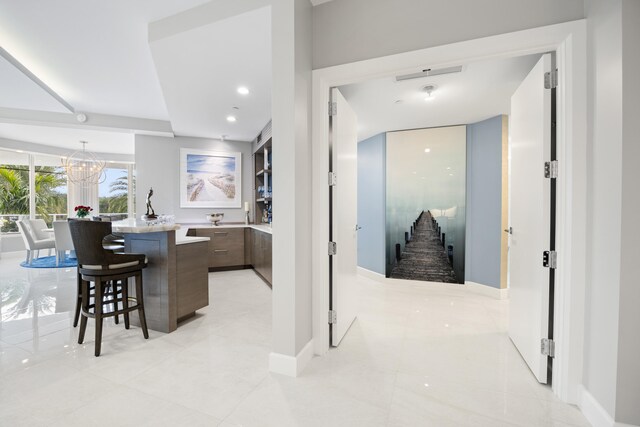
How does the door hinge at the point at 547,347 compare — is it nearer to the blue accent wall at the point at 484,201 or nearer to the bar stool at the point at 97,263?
the blue accent wall at the point at 484,201

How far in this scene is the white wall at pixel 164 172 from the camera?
519cm

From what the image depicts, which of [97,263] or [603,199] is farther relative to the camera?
[97,263]

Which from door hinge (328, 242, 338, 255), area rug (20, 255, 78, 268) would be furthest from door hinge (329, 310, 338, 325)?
area rug (20, 255, 78, 268)

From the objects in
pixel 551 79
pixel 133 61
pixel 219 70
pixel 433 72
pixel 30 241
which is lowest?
pixel 30 241

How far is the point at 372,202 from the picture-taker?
184 inches

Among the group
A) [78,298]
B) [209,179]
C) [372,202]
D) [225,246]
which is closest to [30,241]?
[209,179]

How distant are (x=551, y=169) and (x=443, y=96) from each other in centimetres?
164

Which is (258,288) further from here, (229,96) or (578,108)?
(578,108)

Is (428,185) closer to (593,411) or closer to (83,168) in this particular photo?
(593,411)

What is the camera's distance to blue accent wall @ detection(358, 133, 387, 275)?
14.8ft

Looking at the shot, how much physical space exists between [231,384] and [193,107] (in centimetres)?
354

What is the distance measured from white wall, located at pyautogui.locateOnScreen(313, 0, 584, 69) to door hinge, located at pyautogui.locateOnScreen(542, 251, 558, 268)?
4.58 feet

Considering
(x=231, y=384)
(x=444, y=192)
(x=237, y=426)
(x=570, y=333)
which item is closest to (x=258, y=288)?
(x=231, y=384)

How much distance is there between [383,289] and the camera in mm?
4039
